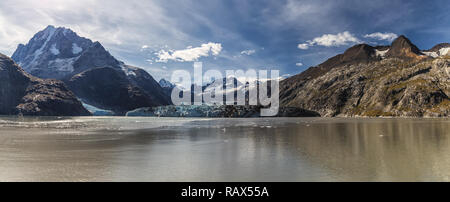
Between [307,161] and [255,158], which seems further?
[255,158]

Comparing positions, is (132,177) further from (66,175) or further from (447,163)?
(447,163)

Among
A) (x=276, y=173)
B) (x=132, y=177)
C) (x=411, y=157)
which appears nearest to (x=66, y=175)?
(x=132, y=177)

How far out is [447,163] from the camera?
23.3 meters
